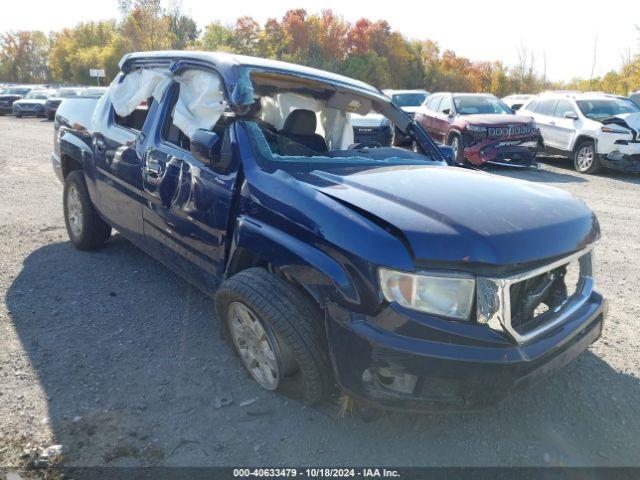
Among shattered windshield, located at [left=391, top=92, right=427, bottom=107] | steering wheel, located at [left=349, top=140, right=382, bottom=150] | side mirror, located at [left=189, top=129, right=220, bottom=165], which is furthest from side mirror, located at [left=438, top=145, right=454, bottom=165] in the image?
shattered windshield, located at [left=391, top=92, right=427, bottom=107]

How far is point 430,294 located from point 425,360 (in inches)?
11.0

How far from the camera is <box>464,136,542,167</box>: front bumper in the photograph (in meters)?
10.8

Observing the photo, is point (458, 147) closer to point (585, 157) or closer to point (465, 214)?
point (585, 157)

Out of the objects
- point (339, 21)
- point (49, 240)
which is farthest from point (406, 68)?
point (49, 240)

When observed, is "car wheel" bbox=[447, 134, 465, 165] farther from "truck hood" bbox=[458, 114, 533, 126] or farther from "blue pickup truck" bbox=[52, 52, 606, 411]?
"blue pickup truck" bbox=[52, 52, 606, 411]

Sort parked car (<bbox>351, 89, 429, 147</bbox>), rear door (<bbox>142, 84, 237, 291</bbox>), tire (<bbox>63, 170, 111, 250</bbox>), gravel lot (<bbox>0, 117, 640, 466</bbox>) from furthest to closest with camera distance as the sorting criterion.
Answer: tire (<bbox>63, 170, 111, 250</bbox>), parked car (<bbox>351, 89, 429, 147</bbox>), rear door (<bbox>142, 84, 237, 291</bbox>), gravel lot (<bbox>0, 117, 640, 466</bbox>)

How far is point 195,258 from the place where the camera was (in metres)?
3.38

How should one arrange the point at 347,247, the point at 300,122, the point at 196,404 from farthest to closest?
the point at 300,122, the point at 196,404, the point at 347,247

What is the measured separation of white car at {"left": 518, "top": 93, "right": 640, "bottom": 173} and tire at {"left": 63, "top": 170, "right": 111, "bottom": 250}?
9.86 meters

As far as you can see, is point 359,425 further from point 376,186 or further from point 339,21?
point 339,21

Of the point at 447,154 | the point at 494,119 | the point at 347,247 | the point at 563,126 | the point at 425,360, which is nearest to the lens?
the point at 425,360

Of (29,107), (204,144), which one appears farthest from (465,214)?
(29,107)

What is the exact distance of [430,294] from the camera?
7.43ft

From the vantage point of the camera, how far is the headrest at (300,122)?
401 centimetres
